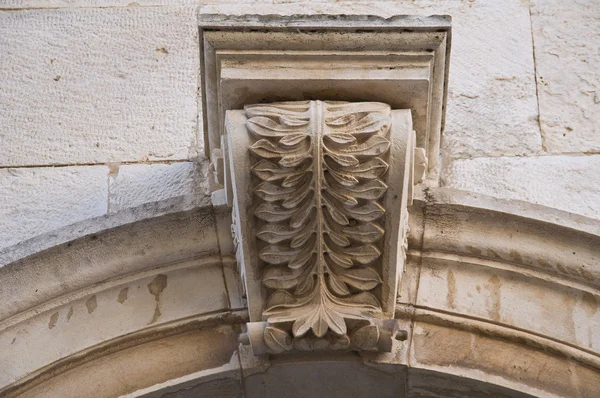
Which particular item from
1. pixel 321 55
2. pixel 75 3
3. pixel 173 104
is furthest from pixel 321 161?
pixel 75 3

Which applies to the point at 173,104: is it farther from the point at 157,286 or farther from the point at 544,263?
the point at 544,263

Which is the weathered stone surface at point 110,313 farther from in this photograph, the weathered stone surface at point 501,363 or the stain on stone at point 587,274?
the stain on stone at point 587,274

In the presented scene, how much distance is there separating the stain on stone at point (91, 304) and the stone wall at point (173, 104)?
0.19 meters

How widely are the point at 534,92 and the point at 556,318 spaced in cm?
73

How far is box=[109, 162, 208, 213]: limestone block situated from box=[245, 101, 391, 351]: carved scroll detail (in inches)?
15.3

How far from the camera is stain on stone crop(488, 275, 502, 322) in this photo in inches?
106

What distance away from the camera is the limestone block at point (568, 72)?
3.07 meters

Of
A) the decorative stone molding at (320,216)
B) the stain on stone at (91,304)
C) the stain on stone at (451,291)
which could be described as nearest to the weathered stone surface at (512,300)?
the stain on stone at (451,291)

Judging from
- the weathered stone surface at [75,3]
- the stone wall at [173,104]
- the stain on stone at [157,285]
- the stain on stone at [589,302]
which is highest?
the weathered stone surface at [75,3]

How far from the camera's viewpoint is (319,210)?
2545mm

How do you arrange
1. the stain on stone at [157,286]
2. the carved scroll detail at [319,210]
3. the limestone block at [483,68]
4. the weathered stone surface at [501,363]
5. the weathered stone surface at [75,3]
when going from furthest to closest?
1. the weathered stone surface at [75,3]
2. the limestone block at [483,68]
3. the stain on stone at [157,286]
4. the weathered stone surface at [501,363]
5. the carved scroll detail at [319,210]

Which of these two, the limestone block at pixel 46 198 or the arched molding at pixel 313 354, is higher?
the limestone block at pixel 46 198

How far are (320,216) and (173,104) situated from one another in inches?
30.6

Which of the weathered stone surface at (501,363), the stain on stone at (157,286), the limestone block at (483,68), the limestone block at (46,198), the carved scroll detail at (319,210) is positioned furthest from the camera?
the limestone block at (483,68)
